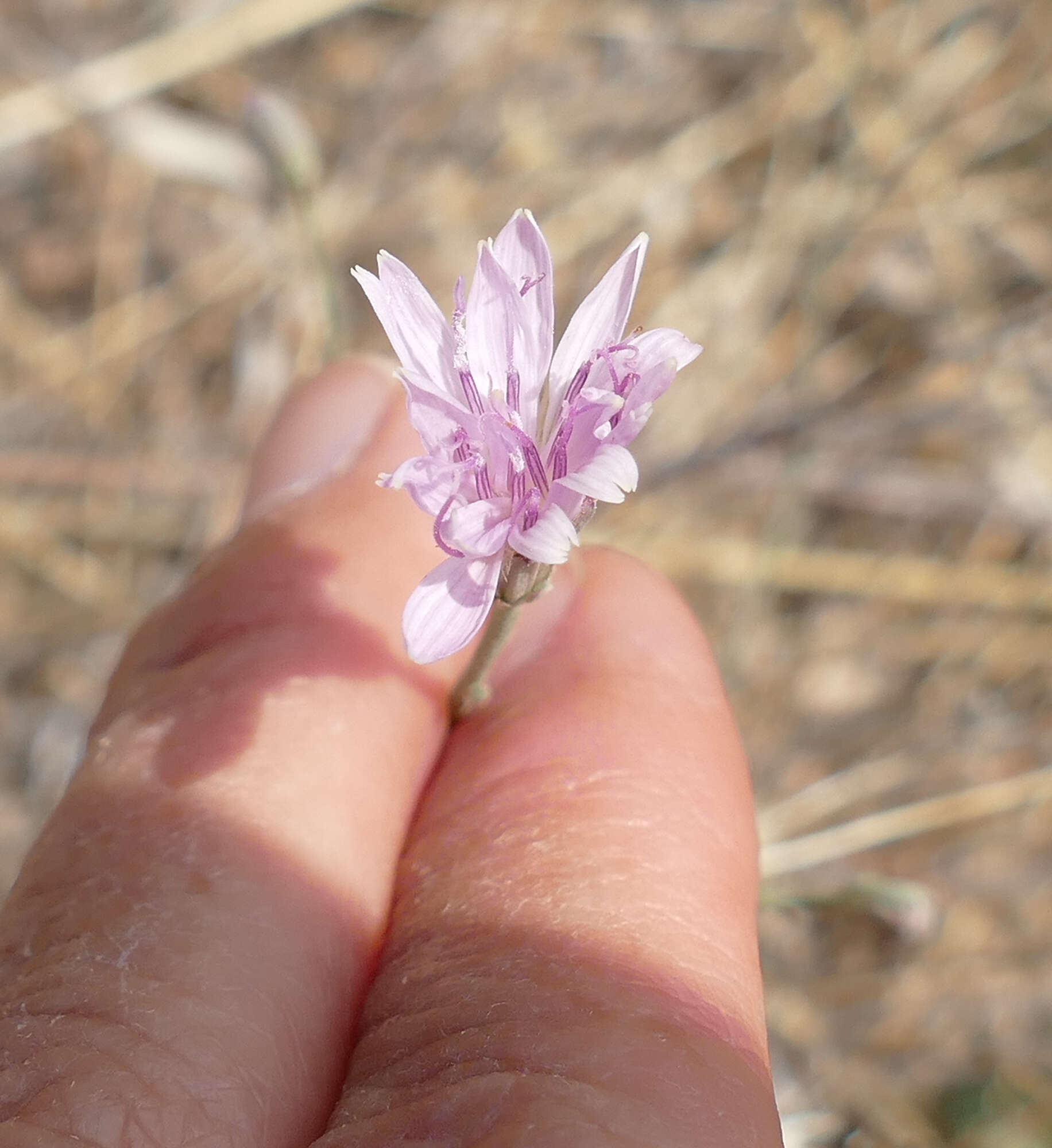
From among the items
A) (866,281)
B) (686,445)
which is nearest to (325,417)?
(686,445)

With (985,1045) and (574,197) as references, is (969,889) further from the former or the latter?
(574,197)

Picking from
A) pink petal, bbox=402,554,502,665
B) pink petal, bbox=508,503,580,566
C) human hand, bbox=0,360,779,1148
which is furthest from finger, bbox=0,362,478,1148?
pink petal, bbox=508,503,580,566

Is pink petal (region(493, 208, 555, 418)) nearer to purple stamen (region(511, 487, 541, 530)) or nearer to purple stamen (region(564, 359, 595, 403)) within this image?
purple stamen (region(564, 359, 595, 403))

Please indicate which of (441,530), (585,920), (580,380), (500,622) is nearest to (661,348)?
(580,380)

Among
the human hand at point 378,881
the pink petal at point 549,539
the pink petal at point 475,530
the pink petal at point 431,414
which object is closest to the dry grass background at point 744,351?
the human hand at point 378,881

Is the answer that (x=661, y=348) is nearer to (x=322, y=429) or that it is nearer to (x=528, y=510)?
(x=528, y=510)

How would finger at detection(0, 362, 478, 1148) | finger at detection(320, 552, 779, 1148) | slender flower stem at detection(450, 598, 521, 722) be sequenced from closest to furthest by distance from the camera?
finger at detection(320, 552, 779, 1148) → finger at detection(0, 362, 478, 1148) → slender flower stem at detection(450, 598, 521, 722)
